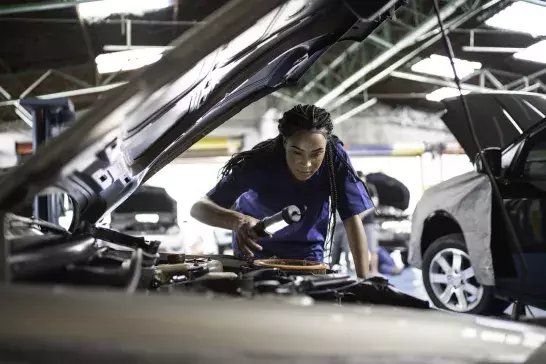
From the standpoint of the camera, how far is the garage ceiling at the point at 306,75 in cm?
605

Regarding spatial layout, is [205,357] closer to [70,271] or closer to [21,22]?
[70,271]

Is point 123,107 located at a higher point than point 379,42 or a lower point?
lower

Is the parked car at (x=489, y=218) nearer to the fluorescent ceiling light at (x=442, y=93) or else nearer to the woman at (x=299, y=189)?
the woman at (x=299, y=189)

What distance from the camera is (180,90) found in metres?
0.93

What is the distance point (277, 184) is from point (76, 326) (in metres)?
1.48

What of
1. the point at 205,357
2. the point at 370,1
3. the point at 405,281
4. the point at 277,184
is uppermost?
the point at 370,1

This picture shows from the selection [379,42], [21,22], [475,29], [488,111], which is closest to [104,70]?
[21,22]

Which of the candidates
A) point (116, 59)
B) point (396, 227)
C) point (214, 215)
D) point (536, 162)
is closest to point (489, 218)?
point (536, 162)

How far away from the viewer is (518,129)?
11.6 feet

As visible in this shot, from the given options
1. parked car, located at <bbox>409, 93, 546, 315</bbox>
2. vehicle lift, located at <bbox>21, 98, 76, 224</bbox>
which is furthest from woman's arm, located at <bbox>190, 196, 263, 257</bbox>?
parked car, located at <bbox>409, 93, 546, 315</bbox>

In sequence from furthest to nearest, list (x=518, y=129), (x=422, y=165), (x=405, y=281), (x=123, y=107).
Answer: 1. (x=422, y=165)
2. (x=405, y=281)
3. (x=518, y=129)
4. (x=123, y=107)

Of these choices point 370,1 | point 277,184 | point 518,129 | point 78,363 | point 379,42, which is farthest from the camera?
point 379,42

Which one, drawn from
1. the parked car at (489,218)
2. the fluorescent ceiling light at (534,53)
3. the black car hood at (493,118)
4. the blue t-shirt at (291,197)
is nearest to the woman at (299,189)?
the blue t-shirt at (291,197)

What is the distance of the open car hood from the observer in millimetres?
728
